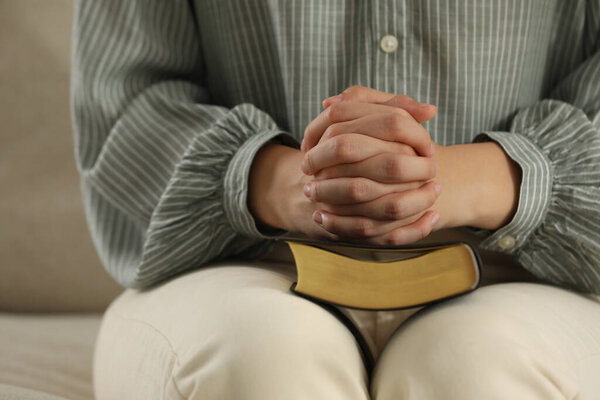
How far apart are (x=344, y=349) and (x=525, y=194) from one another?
0.24m

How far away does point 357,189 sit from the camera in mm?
503

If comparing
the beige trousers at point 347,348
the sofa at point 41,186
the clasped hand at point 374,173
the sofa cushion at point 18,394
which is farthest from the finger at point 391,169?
the sofa at point 41,186

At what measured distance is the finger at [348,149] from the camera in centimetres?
51

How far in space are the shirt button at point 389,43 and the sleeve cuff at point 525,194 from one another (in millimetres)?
134

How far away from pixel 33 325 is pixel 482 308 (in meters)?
0.68

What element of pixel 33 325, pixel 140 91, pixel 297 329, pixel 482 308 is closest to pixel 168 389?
pixel 297 329

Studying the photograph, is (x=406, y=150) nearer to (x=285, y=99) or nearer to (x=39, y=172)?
(x=285, y=99)

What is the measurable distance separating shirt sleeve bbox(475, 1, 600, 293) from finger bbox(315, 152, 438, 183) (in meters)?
0.12

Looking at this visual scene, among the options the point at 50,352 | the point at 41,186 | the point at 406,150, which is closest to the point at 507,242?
the point at 406,150

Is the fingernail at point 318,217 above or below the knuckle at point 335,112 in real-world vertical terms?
below

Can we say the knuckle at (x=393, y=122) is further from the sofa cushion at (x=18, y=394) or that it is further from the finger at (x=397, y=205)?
the sofa cushion at (x=18, y=394)

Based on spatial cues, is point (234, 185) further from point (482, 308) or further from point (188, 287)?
point (482, 308)

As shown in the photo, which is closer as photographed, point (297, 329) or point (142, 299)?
point (297, 329)

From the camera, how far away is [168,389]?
1.58 feet
